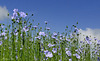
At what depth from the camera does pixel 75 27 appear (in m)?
4.64

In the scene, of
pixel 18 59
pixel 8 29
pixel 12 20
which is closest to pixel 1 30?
pixel 8 29

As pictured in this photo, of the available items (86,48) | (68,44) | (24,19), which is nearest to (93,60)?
(86,48)

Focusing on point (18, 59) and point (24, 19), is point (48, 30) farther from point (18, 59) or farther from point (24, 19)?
point (18, 59)

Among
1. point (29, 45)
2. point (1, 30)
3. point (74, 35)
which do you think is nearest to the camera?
point (29, 45)

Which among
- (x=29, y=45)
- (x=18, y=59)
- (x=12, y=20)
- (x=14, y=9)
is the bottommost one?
(x=18, y=59)

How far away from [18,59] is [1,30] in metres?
1.70

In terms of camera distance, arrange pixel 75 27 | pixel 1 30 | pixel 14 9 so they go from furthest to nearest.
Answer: pixel 75 27 < pixel 1 30 < pixel 14 9

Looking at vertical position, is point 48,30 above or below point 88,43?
above

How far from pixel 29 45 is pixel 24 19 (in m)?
0.60

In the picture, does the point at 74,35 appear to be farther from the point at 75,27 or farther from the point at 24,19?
the point at 24,19

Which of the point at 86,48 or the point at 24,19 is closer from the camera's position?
the point at 24,19

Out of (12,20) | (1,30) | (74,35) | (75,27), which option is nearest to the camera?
(12,20)

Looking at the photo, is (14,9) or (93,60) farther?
(93,60)

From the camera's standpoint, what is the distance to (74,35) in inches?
195
